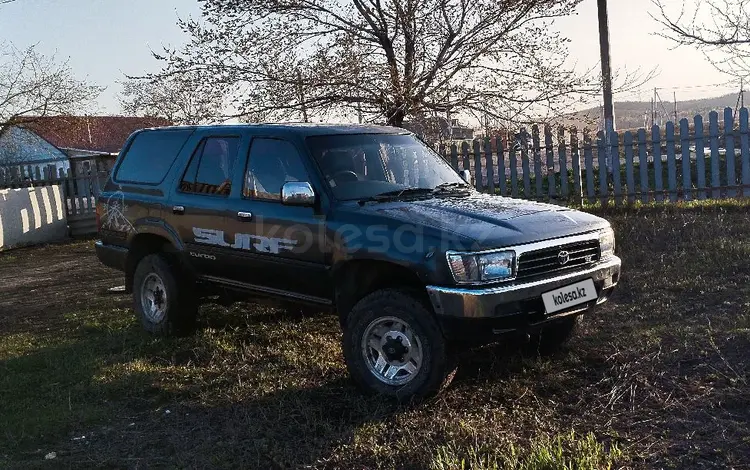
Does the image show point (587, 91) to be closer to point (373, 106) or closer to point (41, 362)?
point (373, 106)

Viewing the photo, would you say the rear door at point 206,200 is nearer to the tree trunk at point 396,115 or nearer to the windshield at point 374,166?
the windshield at point 374,166

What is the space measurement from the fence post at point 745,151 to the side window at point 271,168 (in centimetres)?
822

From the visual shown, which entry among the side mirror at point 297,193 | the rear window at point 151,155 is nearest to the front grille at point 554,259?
the side mirror at point 297,193

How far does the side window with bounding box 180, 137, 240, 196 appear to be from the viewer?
5.30 meters

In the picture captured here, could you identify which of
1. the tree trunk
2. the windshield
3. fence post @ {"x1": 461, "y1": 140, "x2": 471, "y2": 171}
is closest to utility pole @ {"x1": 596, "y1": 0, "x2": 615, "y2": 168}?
fence post @ {"x1": 461, "y1": 140, "x2": 471, "y2": 171}

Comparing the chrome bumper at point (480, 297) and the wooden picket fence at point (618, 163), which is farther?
the wooden picket fence at point (618, 163)

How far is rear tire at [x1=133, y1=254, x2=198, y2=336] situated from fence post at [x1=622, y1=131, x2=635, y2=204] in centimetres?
770

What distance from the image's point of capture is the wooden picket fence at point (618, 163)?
10.4m

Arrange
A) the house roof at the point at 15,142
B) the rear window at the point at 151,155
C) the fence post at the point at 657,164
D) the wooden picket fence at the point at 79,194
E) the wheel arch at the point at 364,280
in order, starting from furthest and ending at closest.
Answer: the house roof at the point at 15,142
the wooden picket fence at the point at 79,194
the fence post at the point at 657,164
the rear window at the point at 151,155
the wheel arch at the point at 364,280

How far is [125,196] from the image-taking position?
6254mm

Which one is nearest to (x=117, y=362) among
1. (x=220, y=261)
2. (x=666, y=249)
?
(x=220, y=261)

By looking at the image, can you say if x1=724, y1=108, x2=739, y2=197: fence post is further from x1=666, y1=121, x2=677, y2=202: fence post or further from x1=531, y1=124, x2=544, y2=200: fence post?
x1=531, y1=124, x2=544, y2=200: fence post

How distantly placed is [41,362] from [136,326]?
1.12 m

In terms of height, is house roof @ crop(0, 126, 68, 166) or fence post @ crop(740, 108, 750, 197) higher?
house roof @ crop(0, 126, 68, 166)
